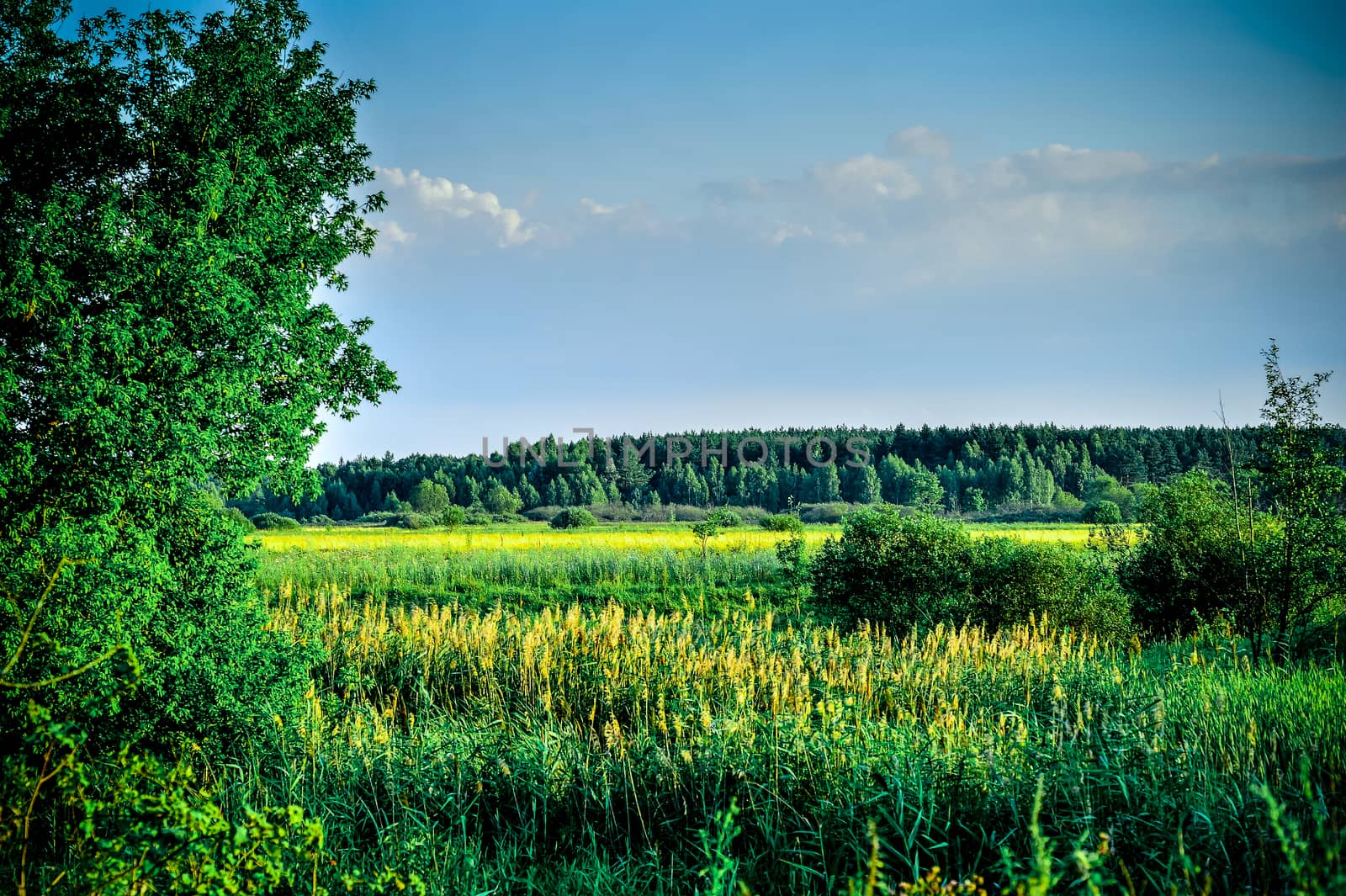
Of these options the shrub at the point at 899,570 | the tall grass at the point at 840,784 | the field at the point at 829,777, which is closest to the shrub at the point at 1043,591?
the shrub at the point at 899,570

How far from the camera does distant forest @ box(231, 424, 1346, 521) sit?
86625mm

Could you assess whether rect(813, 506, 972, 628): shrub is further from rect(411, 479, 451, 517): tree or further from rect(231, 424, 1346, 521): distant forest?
rect(411, 479, 451, 517): tree

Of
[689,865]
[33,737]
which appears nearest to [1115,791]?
[689,865]

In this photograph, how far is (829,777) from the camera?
16.4 feet

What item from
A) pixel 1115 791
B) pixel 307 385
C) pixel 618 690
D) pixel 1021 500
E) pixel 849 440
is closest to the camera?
pixel 1115 791

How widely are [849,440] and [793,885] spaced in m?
111

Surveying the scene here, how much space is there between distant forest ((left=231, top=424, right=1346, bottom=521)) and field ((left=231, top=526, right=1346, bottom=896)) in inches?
2738

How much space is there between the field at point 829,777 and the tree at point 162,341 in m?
1.39

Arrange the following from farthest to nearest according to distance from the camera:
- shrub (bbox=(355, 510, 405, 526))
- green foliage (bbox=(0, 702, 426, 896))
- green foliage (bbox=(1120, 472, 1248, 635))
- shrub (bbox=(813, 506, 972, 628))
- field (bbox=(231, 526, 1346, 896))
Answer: shrub (bbox=(355, 510, 405, 526)), shrub (bbox=(813, 506, 972, 628)), green foliage (bbox=(1120, 472, 1248, 635)), field (bbox=(231, 526, 1346, 896)), green foliage (bbox=(0, 702, 426, 896))

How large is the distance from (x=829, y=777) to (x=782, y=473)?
318ft

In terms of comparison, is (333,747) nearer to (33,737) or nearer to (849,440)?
(33,737)

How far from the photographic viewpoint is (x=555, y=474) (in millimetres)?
103312

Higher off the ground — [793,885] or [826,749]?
[826,749]

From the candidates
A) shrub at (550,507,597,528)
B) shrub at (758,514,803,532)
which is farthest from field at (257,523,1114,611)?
shrub at (550,507,597,528)
